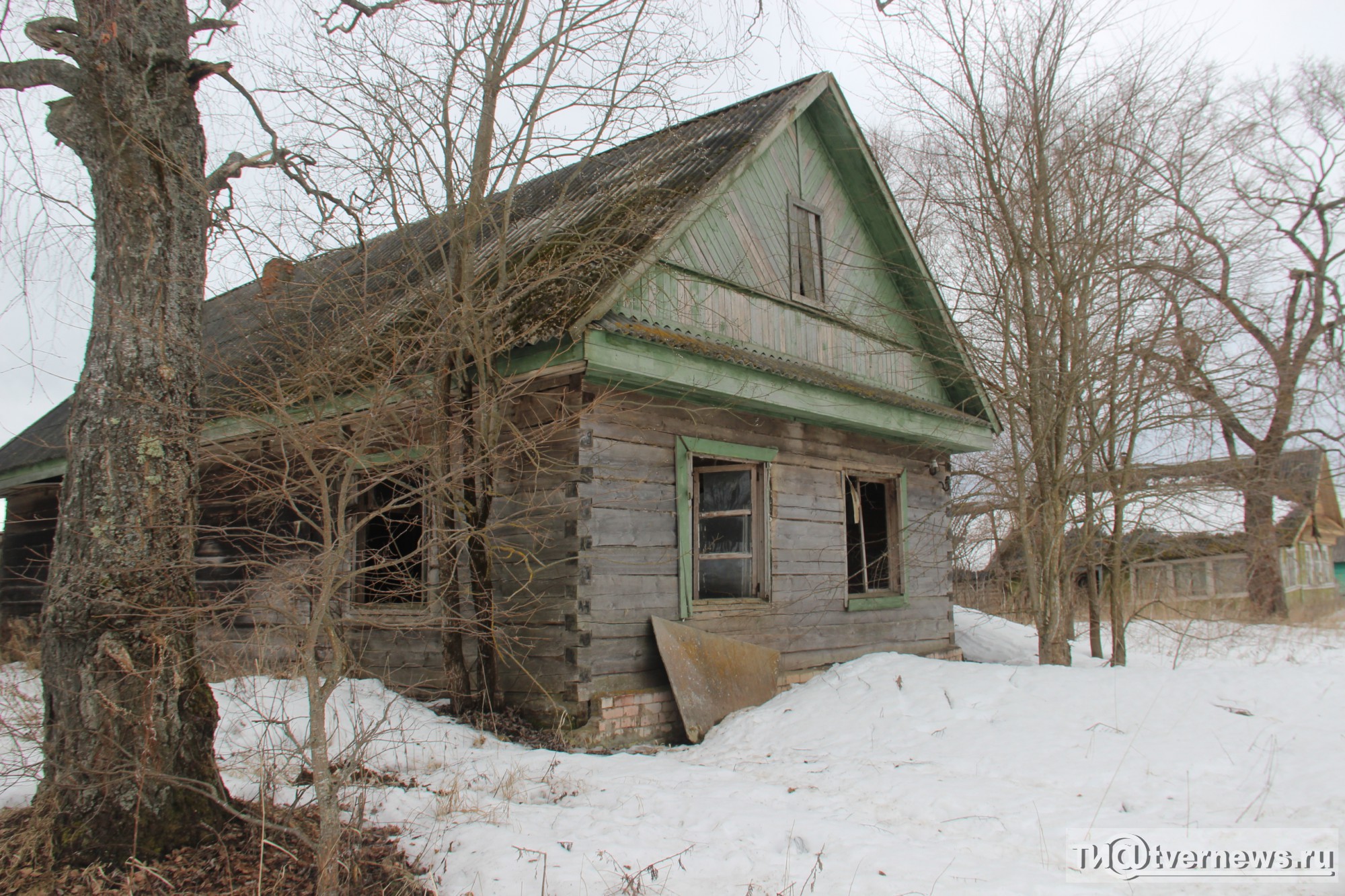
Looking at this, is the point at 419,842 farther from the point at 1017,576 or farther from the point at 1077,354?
the point at 1017,576

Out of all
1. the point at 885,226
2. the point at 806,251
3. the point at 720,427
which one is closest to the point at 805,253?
the point at 806,251

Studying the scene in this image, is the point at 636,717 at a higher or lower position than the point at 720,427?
lower

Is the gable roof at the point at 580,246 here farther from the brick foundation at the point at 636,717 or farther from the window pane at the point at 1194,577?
the window pane at the point at 1194,577

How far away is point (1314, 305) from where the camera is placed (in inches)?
766

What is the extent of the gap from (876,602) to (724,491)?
214 centimetres

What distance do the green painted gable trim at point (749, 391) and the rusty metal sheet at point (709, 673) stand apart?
76.4 inches

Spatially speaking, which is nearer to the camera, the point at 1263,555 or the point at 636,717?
the point at 636,717

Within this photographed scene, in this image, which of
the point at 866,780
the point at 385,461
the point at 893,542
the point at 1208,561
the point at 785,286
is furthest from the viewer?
the point at 1208,561

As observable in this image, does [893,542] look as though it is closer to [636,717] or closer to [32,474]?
[636,717]

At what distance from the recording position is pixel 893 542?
32.4 feet

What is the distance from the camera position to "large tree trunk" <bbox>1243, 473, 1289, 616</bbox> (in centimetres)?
1283

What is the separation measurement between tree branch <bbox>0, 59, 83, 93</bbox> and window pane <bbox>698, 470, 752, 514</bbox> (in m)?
6.73

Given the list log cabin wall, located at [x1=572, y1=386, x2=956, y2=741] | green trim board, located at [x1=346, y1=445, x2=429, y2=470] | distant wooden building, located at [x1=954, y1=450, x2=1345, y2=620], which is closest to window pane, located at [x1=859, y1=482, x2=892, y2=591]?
log cabin wall, located at [x1=572, y1=386, x2=956, y2=741]

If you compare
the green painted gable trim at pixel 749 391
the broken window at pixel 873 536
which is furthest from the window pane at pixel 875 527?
the green painted gable trim at pixel 749 391
